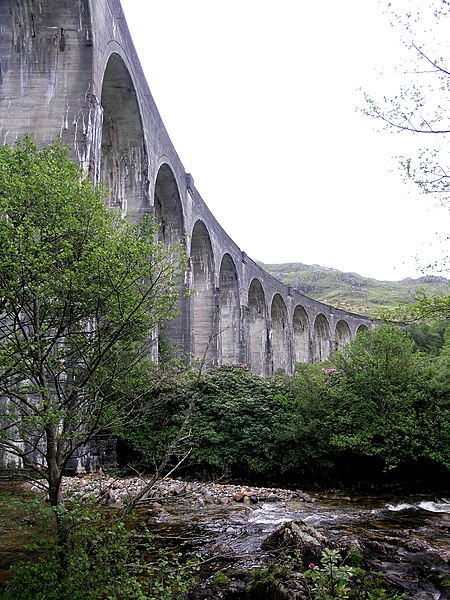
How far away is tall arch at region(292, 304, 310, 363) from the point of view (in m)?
39.1

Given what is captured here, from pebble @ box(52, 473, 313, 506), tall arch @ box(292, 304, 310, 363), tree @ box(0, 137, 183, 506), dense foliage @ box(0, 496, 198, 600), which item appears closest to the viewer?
dense foliage @ box(0, 496, 198, 600)

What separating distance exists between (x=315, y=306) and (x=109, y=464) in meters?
31.9

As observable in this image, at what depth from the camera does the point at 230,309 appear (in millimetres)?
26094

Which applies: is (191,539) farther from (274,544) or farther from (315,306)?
(315,306)

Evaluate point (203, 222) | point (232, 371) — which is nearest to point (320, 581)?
point (232, 371)

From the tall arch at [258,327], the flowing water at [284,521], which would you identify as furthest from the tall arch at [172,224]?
the tall arch at [258,327]

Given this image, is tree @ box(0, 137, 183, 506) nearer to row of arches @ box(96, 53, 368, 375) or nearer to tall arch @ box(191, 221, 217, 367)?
row of arches @ box(96, 53, 368, 375)

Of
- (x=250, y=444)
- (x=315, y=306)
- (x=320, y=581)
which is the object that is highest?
(x=315, y=306)

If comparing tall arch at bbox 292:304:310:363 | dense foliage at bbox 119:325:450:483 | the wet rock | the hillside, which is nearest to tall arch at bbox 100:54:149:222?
dense foliage at bbox 119:325:450:483

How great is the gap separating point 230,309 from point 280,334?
9722 mm

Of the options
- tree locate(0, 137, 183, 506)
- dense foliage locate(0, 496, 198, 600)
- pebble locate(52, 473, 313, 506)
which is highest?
tree locate(0, 137, 183, 506)

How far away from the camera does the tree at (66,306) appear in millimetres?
3416

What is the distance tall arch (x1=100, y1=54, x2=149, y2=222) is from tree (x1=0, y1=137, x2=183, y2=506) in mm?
9400

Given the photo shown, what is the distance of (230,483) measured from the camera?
10.4 meters
